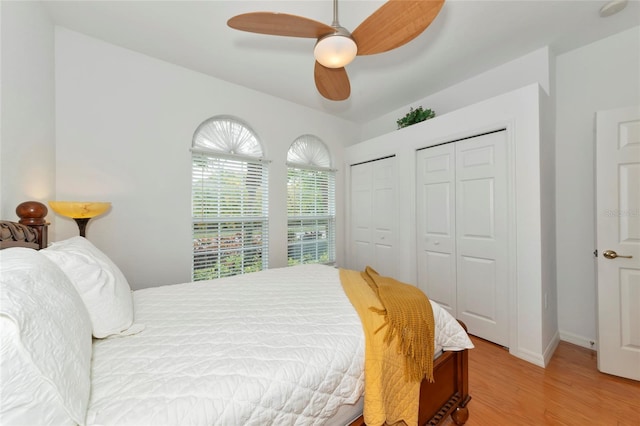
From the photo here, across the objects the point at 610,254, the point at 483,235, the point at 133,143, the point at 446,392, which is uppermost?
the point at 133,143

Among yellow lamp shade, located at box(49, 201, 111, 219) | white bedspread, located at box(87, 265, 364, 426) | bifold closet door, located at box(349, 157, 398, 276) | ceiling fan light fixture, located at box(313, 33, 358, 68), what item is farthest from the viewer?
bifold closet door, located at box(349, 157, 398, 276)

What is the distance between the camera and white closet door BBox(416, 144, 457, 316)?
2.71m

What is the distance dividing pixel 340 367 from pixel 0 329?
0.97 metres

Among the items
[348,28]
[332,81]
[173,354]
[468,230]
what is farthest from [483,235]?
[173,354]

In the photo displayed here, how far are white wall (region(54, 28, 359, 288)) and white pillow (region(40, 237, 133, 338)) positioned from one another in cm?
134

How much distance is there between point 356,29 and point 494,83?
2.04m

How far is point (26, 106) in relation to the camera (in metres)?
1.58

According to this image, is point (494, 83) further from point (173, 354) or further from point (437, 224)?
point (173, 354)

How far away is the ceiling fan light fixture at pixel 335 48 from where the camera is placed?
1.44m

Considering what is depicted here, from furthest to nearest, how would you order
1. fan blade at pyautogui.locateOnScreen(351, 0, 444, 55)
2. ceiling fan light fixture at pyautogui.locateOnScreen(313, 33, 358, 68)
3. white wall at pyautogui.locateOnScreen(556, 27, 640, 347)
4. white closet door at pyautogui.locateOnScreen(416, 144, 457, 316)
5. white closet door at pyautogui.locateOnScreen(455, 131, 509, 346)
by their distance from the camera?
white closet door at pyautogui.locateOnScreen(416, 144, 457, 316)
white closet door at pyautogui.locateOnScreen(455, 131, 509, 346)
white wall at pyautogui.locateOnScreen(556, 27, 640, 347)
ceiling fan light fixture at pyautogui.locateOnScreen(313, 33, 358, 68)
fan blade at pyautogui.locateOnScreen(351, 0, 444, 55)

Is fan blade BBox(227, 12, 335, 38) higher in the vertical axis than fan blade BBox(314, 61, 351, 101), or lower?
A: higher

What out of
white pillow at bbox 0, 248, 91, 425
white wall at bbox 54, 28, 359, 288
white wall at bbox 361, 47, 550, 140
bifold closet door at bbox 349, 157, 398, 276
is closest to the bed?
white pillow at bbox 0, 248, 91, 425

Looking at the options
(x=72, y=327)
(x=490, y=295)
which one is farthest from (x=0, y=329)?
(x=490, y=295)

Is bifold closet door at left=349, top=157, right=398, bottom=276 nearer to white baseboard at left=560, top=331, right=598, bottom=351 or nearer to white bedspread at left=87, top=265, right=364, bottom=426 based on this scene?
white baseboard at left=560, top=331, right=598, bottom=351
